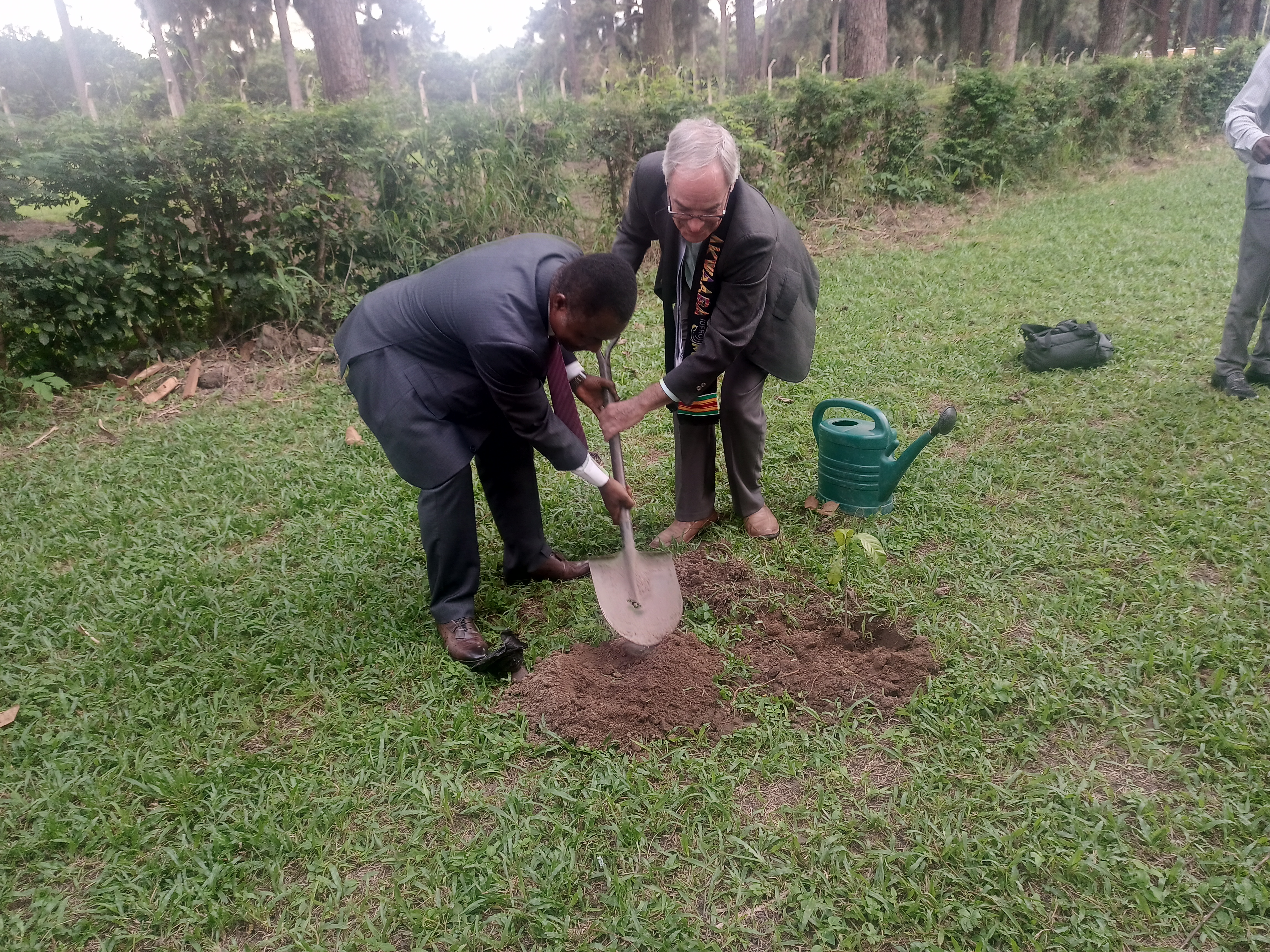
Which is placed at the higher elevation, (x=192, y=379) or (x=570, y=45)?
(x=570, y=45)

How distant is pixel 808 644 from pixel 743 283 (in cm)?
130

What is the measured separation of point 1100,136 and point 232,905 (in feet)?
43.6

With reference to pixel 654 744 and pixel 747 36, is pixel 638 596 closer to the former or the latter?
pixel 654 744

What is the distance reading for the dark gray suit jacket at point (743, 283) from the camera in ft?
9.18

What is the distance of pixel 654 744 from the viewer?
2.44 metres

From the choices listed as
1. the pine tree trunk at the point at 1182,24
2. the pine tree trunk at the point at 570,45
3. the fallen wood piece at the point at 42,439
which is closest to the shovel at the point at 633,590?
the fallen wood piece at the point at 42,439

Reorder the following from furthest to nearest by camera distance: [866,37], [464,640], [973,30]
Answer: [973,30] < [866,37] < [464,640]

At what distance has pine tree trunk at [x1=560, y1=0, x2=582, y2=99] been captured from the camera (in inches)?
1298

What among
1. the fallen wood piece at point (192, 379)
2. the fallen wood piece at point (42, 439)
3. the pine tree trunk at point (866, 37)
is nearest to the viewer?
the fallen wood piece at point (42, 439)

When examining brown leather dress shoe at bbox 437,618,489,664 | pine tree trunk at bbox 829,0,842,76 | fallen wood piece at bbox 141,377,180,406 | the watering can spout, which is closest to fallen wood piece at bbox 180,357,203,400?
fallen wood piece at bbox 141,377,180,406

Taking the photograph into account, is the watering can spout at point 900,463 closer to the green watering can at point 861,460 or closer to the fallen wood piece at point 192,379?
the green watering can at point 861,460

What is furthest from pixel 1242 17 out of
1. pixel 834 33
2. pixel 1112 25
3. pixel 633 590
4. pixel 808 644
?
pixel 633 590

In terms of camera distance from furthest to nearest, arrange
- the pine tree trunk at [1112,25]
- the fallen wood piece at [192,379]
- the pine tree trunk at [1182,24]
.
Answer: the pine tree trunk at [1182,24], the pine tree trunk at [1112,25], the fallen wood piece at [192,379]

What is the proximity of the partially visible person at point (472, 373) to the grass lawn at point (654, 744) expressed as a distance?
446 millimetres
